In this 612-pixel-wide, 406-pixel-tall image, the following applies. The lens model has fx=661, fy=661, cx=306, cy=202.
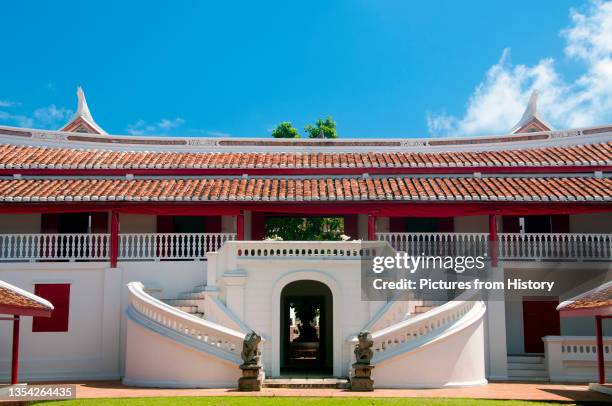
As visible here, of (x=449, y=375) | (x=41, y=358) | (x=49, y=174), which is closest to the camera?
(x=449, y=375)

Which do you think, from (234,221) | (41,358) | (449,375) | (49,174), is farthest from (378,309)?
(49,174)

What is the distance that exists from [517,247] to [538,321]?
209cm

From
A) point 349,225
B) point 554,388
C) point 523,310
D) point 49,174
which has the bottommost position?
point 554,388

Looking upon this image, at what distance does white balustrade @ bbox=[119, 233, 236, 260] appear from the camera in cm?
1684

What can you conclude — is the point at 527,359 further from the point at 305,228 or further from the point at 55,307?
the point at 305,228

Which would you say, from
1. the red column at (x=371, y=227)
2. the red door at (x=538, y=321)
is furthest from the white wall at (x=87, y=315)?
the red door at (x=538, y=321)

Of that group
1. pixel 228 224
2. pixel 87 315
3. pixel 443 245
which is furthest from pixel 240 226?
pixel 443 245

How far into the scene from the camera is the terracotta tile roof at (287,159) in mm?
19156

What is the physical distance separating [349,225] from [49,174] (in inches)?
345

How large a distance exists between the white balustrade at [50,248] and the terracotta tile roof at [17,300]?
3.76 meters

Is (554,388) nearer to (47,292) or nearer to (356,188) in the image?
(356,188)

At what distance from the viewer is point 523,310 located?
687 inches

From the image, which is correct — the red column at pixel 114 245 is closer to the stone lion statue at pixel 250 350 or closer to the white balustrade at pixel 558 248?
the stone lion statue at pixel 250 350

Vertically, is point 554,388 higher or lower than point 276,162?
lower
